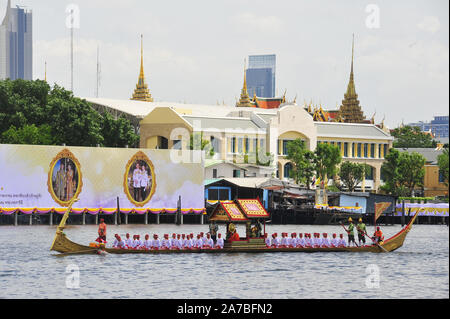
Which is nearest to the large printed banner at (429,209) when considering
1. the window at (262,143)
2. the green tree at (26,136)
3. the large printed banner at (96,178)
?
the window at (262,143)

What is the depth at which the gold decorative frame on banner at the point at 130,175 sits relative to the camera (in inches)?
3755

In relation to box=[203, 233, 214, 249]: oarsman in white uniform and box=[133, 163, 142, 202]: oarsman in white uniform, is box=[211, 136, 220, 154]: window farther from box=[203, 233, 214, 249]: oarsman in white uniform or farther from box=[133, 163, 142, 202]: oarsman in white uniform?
box=[203, 233, 214, 249]: oarsman in white uniform

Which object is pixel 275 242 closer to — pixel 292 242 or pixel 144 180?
pixel 292 242

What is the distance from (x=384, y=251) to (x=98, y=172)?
3745cm

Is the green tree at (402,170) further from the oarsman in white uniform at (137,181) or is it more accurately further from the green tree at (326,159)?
the oarsman in white uniform at (137,181)

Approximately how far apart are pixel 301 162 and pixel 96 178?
3852cm

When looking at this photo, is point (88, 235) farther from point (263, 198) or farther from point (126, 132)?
point (126, 132)

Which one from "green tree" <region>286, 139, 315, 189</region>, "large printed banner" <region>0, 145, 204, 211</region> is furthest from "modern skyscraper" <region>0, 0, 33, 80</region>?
"large printed banner" <region>0, 145, 204, 211</region>

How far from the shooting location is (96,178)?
9356cm

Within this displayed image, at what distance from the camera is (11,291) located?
48.1 m
